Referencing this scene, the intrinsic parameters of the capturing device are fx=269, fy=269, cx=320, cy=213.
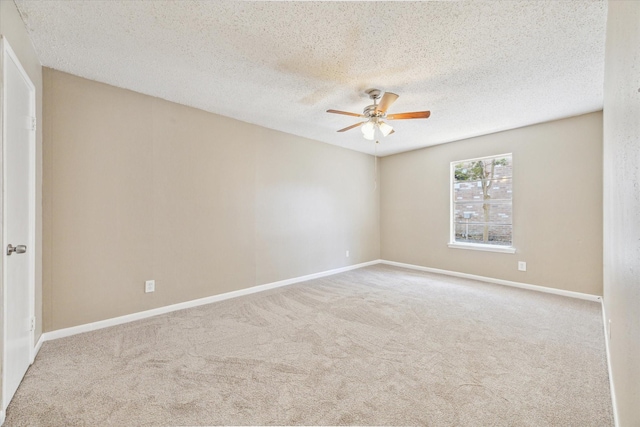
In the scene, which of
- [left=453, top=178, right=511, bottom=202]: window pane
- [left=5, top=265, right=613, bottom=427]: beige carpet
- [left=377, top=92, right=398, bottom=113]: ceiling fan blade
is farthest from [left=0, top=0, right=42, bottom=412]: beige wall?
[left=453, top=178, right=511, bottom=202]: window pane

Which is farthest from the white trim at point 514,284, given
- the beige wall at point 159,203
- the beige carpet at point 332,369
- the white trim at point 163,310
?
the beige wall at point 159,203

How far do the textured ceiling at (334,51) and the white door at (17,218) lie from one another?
552 mm

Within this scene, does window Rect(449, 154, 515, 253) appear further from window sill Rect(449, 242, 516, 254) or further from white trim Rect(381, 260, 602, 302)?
white trim Rect(381, 260, 602, 302)

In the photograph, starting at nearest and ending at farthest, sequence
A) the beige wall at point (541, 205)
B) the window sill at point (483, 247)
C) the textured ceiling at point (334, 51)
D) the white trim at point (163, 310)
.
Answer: the textured ceiling at point (334, 51) → the white trim at point (163, 310) → the beige wall at point (541, 205) → the window sill at point (483, 247)

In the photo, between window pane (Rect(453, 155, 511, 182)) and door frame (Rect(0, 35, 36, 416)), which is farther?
window pane (Rect(453, 155, 511, 182))

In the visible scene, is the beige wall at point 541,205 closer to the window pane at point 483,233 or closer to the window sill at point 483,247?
the window sill at point 483,247

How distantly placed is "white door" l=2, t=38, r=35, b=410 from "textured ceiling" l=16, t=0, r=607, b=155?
1.81ft

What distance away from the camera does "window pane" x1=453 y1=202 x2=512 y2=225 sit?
4.41 meters

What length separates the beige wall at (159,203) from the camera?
2559mm

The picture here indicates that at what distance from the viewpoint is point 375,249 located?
6035 mm

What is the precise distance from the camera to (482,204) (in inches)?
184

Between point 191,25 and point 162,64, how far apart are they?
73 centimetres

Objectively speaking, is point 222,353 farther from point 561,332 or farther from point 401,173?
point 401,173

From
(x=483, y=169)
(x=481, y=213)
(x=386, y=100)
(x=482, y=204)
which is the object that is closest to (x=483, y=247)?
(x=481, y=213)
